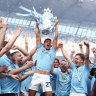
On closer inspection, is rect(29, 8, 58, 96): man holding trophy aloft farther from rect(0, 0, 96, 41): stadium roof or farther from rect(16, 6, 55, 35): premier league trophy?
rect(0, 0, 96, 41): stadium roof

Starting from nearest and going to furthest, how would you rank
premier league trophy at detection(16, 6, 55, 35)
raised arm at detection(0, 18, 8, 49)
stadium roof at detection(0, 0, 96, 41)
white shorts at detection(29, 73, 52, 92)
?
raised arm at detection(0, 18, 8, 49), white shorts at detection(29, 73, 52, 92), premier league trophy at detection(16, 6, 55, 35), stadium roof at detection(0, 0, 96, 41)

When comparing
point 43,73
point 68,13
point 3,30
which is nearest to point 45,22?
point 43,73

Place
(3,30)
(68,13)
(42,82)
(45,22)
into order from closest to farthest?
(3,30), (42,82), (45,22), (68,13)

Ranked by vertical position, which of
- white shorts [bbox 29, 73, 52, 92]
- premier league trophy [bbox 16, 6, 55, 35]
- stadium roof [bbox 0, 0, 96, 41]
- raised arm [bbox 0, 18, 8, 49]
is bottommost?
white shorts [bbox 29, 73, 52, 92]

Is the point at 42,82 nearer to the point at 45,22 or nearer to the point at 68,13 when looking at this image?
the point at 45,22

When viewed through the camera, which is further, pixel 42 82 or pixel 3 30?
pixel 42 82

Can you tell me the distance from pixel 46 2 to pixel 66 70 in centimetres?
2066

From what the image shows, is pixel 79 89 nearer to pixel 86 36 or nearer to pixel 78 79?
pixel 78 79

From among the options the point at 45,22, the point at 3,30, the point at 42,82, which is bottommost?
the point at 42,82

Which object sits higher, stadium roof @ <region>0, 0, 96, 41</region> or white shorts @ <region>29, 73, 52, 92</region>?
stadium roof @ <region>0, 0, 96, 41</region>

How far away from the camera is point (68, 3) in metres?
25.1

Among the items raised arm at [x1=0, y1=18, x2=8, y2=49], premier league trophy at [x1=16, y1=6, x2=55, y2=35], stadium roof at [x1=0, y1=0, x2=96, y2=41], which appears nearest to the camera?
raised arm at [x1=0, y1=18, x2=8, y2=49]

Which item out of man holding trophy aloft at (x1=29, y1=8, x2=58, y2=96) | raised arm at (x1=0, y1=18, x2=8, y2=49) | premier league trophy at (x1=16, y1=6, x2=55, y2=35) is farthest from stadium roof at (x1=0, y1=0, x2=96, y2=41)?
raised arm at (x1=0, y1=18, x2=8, y2=49)

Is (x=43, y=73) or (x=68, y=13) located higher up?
(x=68, y=13)
